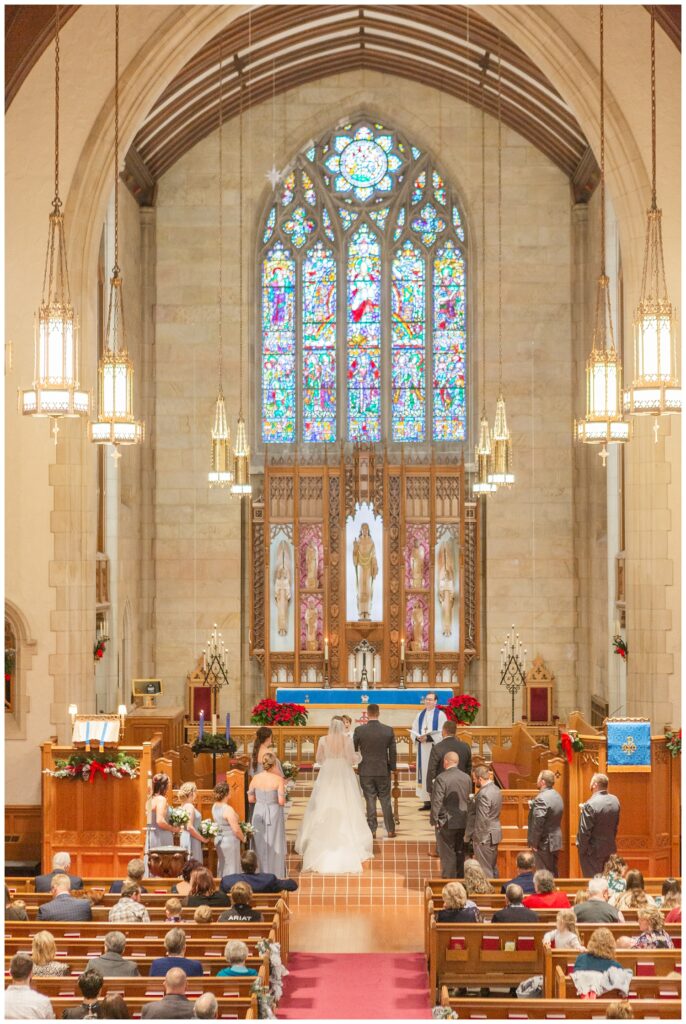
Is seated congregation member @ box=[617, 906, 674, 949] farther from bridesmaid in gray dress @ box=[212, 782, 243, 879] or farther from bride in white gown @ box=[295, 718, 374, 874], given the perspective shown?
bride in white gown @ box=[295, 718, 374, 874]

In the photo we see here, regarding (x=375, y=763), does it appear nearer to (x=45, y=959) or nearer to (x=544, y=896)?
(x=544, y=896)

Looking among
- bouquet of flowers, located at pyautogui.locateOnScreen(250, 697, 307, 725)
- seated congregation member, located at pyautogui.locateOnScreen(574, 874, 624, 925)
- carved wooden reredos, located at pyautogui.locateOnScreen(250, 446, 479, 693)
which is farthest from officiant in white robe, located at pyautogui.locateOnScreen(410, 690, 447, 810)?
carved wooden reredos, located at pyautogui.locateOnScreen(250, 446, 479, 693)

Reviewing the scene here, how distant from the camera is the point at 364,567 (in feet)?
68.8

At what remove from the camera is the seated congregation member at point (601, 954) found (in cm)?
653

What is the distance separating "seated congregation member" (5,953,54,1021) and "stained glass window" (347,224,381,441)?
1608 cm

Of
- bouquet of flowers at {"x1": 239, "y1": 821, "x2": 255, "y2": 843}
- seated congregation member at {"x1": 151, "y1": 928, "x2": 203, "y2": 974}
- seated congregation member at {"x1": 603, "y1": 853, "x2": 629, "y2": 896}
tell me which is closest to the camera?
seated congregation member at {"x1": 151, "y1": 928, "x2": 203, "y2": 974}

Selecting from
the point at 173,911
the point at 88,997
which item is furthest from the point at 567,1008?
the point at 173,911

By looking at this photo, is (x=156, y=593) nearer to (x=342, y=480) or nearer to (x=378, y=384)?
(x=342, y=480)

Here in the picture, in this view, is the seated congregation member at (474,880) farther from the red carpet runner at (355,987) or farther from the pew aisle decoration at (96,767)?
the pew aisle decoration at (96,767)

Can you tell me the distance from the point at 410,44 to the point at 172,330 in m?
5.80

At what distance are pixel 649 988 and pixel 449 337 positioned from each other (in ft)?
52.9

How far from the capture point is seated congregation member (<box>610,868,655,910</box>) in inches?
306

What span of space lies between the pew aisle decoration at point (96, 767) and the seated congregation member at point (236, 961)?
459cm

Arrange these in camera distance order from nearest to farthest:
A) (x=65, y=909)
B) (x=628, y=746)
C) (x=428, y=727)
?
(x=65, y=909), (x=628, y=746), (x=428, y=727)
